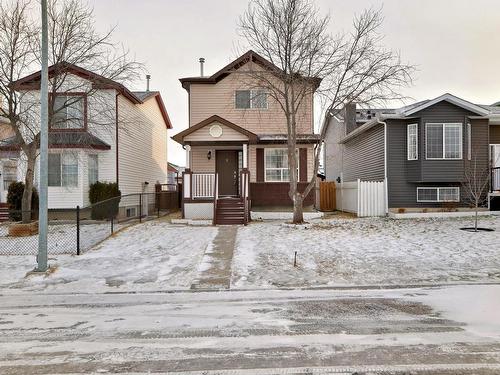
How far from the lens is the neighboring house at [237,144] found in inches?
688

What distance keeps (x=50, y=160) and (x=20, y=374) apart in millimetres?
15827

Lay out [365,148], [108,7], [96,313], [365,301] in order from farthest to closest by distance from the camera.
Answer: [365,148] → [108,7] → [365,301] → [96,313]

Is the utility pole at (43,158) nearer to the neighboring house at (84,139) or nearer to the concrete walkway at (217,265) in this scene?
the concrete walkway at (217,265)

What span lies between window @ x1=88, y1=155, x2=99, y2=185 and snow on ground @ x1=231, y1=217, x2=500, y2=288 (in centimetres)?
826

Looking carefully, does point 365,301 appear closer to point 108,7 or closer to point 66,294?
point 66,294

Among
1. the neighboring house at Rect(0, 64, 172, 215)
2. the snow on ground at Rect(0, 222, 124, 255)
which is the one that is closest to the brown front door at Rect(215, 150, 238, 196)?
the neighboring house at Rect(0, 64, 172, 215)

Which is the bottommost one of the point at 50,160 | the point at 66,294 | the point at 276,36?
the point at 66,294

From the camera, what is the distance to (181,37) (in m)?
16.9

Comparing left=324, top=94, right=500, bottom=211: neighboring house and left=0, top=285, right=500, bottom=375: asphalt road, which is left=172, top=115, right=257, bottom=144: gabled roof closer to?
left=324, top=94, right=500, bottom=211: neighboring house

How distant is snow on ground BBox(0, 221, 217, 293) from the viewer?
7996 millimetres

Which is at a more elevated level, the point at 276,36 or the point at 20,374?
the point at 276,36

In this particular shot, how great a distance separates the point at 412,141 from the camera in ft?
60.5

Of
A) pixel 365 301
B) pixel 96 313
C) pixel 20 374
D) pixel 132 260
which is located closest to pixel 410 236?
pixel 365 301

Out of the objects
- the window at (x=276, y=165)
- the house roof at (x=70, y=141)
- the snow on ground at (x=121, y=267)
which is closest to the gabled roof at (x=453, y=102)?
the window at (x=276, y=165)
